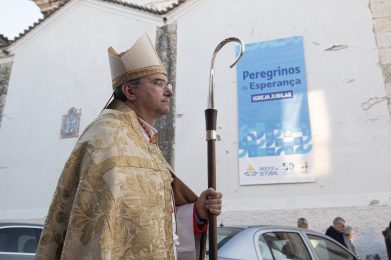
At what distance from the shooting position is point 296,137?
9039 millimetres

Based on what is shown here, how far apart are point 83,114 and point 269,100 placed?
Answer: 5.11 meters

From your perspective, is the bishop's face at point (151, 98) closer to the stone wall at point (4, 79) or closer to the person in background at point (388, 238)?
the person in background at point (388, 238)

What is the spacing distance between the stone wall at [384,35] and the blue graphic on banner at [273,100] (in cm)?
165

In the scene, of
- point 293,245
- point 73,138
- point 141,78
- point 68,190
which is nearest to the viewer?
point 68,190

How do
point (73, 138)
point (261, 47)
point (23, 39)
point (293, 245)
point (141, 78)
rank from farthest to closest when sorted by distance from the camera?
point (23, 39)
point (73, 138)
point (261, 47)
point (293, 245)
point (141, 78)

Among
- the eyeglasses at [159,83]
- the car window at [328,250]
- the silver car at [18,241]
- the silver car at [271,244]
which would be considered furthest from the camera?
the silver car at [18,241]

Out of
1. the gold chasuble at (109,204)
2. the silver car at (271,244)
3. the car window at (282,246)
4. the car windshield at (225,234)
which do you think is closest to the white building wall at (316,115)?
the silver car at (271,244)

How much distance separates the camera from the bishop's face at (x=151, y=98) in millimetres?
2086

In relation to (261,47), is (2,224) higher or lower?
lower

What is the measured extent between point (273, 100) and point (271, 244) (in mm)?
5891

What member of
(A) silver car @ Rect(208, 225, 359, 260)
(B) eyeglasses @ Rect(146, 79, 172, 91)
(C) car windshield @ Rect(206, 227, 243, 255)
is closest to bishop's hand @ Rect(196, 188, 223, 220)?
(B) eyeglasses @ Rect(146, 79, 172, 91)

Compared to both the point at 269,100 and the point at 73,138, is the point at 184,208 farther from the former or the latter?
the point at 73,138

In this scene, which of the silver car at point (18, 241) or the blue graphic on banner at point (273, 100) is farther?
the blue graphic on banner at point (273, 100)

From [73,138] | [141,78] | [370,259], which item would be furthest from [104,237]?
[73,138]
